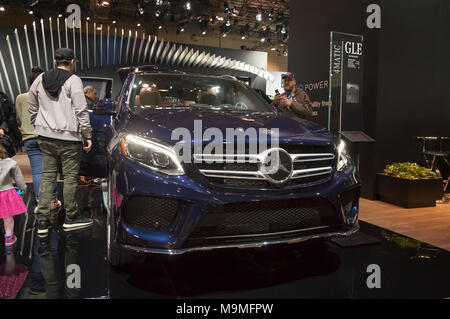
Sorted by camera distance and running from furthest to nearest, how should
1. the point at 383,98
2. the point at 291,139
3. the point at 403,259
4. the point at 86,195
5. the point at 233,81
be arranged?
1. the point at 383,98
2. the point at 86,195
3. the point at 233,81
4. the point at 403,259
5. the point at 291,139

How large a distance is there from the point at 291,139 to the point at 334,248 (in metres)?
1.33

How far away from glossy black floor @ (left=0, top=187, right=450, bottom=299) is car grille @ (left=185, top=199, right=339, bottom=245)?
0.37 m

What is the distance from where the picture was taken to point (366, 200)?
5.25 m

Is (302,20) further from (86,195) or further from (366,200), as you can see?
(86,195)

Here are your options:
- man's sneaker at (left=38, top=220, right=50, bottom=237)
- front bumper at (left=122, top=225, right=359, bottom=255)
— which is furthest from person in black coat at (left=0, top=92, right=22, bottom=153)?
front bumper at (left=122, top=225, right=359, bottom=255)

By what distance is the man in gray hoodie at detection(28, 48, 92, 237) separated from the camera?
9.74 ft

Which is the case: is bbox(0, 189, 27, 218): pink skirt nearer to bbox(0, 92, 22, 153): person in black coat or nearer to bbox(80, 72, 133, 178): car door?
bbox(80, 72, 133, 178): car door

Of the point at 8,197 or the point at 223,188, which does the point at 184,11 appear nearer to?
the point at 8,197

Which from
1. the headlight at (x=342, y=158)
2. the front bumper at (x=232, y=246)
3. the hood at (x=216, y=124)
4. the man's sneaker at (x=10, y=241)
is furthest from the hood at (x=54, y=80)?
the headlight at (x=342, y=158)

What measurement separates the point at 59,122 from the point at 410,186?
14.5ft

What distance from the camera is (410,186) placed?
4.74 m

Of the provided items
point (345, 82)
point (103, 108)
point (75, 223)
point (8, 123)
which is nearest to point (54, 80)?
point (103, 108)

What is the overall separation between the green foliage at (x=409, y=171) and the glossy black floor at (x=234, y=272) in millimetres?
2033
